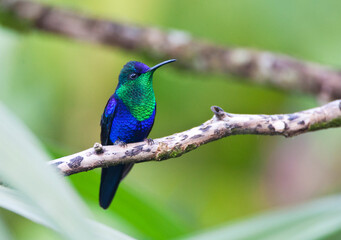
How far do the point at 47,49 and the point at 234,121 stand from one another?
3527mm

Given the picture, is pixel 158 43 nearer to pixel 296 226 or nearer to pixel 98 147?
pixel 296 226

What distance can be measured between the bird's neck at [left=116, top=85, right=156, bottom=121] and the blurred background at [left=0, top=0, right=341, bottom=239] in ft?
6.84

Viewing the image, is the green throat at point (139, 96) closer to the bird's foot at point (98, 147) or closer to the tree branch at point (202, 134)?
the tree branch at point (202, 134)

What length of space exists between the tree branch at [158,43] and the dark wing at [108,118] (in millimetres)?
1881

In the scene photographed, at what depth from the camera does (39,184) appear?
1.84 feet

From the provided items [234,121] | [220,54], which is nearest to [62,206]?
[234,121]

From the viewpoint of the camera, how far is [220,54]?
3627 mm

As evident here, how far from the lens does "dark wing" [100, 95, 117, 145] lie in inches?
69.7

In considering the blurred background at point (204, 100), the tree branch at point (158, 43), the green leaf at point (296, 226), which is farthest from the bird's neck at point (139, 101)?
the blurred background at point (204, 100)

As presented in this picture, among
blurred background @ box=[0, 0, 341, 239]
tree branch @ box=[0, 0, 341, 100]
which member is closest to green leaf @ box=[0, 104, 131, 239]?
tree branch @ box=[0, 0, 341, 100]

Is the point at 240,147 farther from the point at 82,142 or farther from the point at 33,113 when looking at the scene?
the point at 33,113

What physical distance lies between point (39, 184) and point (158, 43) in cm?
311

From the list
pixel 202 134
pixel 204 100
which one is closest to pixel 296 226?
pixel 202 134

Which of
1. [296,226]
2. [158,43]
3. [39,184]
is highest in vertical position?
[158,43]
